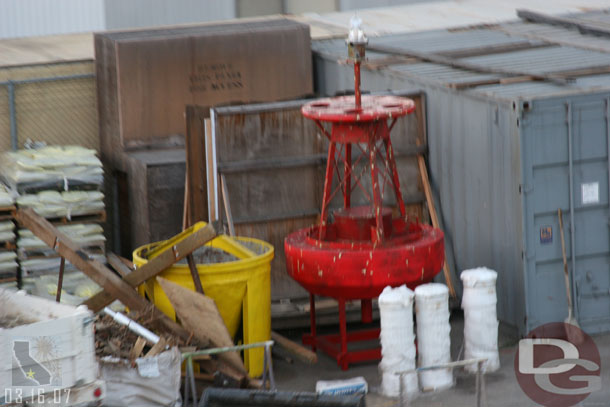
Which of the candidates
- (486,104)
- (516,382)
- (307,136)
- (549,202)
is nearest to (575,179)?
(549,202)

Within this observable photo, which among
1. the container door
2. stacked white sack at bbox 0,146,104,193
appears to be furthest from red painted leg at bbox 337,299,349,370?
stacked white sack at bbox 0,146,104,193

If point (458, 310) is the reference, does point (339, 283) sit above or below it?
above

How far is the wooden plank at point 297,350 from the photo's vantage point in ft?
32.4

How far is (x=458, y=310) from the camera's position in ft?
37.5

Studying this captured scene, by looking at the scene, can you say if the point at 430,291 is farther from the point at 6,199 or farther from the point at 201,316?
the point at 6,199

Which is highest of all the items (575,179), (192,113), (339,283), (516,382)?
(192,113)

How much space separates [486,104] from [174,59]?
4.50m

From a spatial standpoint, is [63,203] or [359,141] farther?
[63,203]

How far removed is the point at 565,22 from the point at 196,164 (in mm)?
6081

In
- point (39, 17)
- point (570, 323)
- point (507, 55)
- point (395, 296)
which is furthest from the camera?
point (39, 17)

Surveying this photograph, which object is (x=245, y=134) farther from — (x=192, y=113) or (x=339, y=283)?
(x=339, y=283)

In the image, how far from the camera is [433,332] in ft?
30.7

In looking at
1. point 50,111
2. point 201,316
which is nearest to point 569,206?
point 201,316

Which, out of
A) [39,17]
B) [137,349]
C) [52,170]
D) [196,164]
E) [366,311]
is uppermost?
[39,17]
